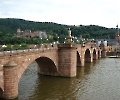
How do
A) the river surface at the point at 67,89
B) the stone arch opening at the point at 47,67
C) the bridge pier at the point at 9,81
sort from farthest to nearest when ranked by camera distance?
the stone arch opening at the point at 47,67, the river surface at the point at 67,89, the bridge pier at the point at 9,81

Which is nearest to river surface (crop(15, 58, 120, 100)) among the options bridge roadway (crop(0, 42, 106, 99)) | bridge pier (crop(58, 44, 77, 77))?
bridge pier (crop(58, 44, 77, 77))

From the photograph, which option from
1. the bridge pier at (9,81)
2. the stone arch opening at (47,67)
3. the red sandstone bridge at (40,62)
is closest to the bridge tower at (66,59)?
the red sandstone bridge at (40,62)

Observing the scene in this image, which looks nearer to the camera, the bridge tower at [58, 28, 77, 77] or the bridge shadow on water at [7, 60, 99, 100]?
the bridge shadow on water at [7, 60, 99, 100]

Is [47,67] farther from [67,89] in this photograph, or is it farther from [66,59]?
[67,89]

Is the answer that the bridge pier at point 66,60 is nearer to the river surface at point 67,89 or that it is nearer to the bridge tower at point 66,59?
the bridge tower at point 66,59

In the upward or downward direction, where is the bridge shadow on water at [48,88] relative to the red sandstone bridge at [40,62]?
downward

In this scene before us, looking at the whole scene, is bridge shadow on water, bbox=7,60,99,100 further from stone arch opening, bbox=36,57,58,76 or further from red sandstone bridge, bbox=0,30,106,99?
red sandstone bridge, bbox=0,30,106,99

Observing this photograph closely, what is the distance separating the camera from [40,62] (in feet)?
161

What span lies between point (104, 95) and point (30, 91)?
39.2 ft

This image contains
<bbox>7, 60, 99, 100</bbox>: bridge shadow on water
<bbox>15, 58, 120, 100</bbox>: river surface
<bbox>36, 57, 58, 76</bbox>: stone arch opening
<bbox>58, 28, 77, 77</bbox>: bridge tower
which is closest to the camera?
<bbox>7, 60, 99, 100</bbox>: bridge shadow on water

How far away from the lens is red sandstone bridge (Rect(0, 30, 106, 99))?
28.3m

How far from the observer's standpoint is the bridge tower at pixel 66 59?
4741 cm

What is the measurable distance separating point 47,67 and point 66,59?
496 centimetres

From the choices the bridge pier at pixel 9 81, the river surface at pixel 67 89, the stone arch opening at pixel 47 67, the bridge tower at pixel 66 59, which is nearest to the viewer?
the bridge pier at pixel 9 81
